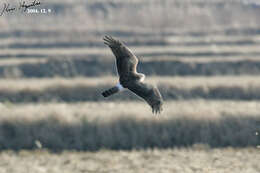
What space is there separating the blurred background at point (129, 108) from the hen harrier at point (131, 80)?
321 inches

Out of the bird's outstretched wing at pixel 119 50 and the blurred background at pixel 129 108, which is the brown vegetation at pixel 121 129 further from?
the bird's outstretched wing at pixel 119 50

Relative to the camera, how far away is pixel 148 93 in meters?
6.12

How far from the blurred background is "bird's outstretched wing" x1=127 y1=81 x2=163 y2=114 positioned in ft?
26.6

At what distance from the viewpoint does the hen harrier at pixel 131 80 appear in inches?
233

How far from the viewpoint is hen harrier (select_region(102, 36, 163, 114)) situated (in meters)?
5.93

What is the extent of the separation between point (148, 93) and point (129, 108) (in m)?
11.4

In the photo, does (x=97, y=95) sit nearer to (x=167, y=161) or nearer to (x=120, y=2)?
(x=167, y=161)

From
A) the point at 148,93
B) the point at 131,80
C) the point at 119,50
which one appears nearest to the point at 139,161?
the point at 119,50

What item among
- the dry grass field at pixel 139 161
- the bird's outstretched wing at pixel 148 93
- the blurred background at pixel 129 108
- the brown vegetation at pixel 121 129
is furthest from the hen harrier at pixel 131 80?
the brown vegetation at pixel 121 129

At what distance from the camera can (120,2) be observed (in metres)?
58.2

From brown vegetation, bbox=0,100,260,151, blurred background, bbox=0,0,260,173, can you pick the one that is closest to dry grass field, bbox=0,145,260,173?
blurred background, bbox=0,0,260,173

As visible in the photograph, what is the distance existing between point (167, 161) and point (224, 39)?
86.6 feet

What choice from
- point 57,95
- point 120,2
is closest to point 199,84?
point 57,95

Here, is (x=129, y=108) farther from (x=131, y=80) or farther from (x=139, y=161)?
(x=131, y=80)
